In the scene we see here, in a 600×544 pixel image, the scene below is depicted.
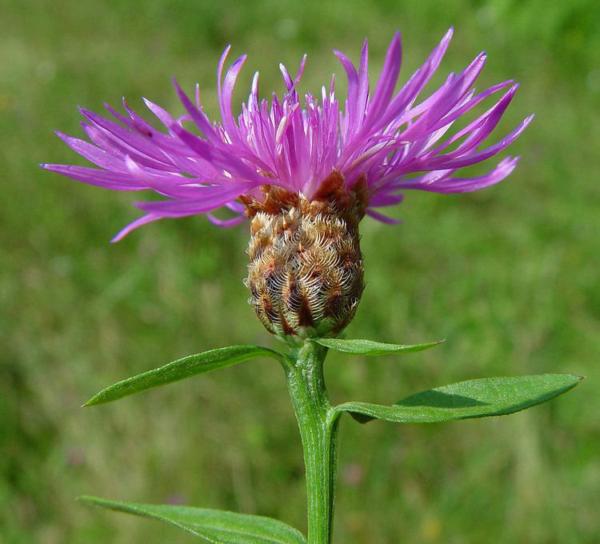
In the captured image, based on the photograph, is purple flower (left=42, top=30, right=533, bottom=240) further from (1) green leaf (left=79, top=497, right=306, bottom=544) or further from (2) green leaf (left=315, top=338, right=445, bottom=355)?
(1) green leaf (left=79, top=497, right=306, bottom=544)

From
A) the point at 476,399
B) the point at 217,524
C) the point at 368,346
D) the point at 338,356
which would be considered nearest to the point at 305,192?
the point at 368,346

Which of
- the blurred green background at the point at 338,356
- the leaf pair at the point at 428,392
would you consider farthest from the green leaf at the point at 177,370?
the blurred green background at the point at 338,356

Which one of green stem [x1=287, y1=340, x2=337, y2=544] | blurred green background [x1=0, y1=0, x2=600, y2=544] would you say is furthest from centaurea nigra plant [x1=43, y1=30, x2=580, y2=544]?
blurred green background [x1=0, y1=0, x2=600, y2=544]

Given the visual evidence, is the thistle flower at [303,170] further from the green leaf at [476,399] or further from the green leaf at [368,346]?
the green leaf at [476,399]

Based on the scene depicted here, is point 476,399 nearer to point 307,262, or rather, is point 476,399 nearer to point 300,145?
point 307,262

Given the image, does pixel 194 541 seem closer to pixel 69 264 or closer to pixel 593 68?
pixel 69 264

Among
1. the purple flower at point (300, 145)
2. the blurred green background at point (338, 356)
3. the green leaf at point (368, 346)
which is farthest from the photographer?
the blurred green background at point (338, 356)
